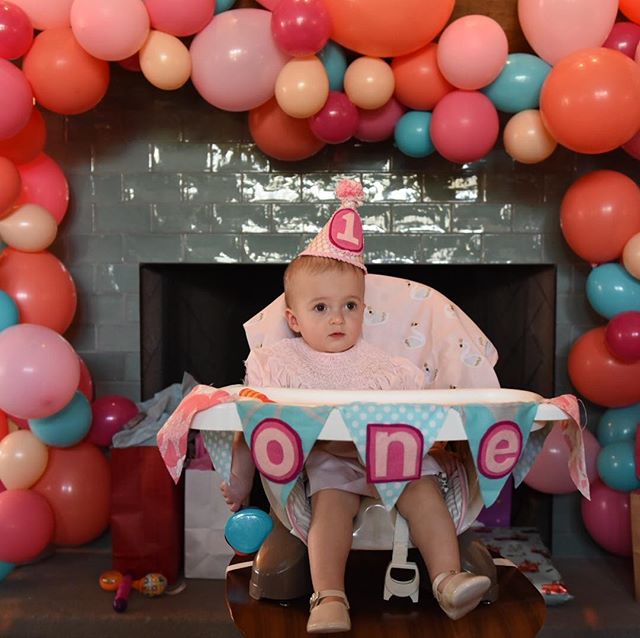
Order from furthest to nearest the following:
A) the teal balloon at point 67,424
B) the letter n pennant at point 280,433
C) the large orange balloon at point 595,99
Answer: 1. the teal balloon at point 67,424
2. the large orange balloon at point 595,99
3. the letter n pennant at point 280,433

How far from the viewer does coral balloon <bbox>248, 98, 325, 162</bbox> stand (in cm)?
302

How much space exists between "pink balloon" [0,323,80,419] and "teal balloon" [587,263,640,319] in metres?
1.63

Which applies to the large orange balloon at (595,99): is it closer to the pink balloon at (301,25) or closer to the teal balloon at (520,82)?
the teal balloon at (520,82)

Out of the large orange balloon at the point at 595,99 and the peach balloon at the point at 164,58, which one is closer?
the large orange balloon at the point at 595,99

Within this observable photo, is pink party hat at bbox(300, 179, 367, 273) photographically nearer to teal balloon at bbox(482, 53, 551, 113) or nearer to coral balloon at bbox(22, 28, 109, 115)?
teal balloon at bbox(482, 53, 551, 113)

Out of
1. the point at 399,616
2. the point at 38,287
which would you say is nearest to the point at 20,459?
the point at 38,287

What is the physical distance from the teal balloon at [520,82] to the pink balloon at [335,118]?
17.0 inches

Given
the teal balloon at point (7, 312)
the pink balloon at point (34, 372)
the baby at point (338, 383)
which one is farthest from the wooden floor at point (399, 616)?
the teal balloon at point (7, 312)

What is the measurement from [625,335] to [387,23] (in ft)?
3.78

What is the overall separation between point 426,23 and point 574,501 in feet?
5.78

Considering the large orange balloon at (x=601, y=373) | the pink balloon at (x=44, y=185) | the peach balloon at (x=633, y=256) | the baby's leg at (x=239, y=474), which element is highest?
the pink balloon at (x=44, y=185)

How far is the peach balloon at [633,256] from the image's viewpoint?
9.30ft

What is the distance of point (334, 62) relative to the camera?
2.89 meters

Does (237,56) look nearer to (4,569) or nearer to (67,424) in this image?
(67,424)
